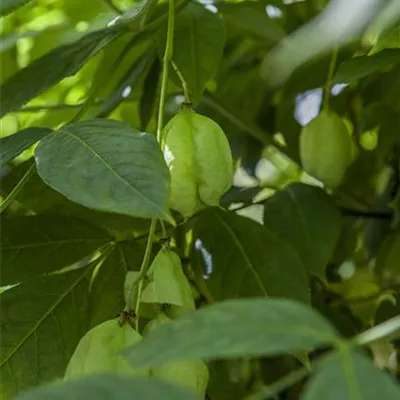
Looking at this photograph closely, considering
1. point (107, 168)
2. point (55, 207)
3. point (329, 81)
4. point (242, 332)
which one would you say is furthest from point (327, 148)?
point (242, 332)

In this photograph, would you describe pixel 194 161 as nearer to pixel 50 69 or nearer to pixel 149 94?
pixel 50 69

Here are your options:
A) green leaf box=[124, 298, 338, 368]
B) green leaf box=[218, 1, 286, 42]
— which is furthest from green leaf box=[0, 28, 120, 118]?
green leaf box=[124, 298, 338, 368]

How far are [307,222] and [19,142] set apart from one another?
26cm

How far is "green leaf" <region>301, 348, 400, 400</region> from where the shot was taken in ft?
0.85

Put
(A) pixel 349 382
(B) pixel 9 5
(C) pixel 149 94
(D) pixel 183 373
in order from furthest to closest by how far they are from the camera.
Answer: (C) pixel 149 94, (B) pixel 9 5, (D) pixel 183 373, (A) pixel 349 382

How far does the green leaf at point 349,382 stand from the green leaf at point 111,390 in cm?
4

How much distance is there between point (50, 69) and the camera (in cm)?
61

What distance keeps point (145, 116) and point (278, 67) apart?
172 mm

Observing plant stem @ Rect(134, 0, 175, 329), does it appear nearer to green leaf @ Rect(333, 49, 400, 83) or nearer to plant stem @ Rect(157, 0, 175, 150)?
plant stem @ Rect(157, 0, 175, 150)

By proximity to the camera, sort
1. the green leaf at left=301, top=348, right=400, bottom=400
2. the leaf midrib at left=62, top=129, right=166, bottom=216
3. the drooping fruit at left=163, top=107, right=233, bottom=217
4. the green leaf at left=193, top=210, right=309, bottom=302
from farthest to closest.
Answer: the green leaf at left=193, top=210, right=309, bottom=302 → the drooping fruit at left=163, top=107, right=233, bottom=217 → the leaf midrib at left=62, top=129, right=166, bottom=216 → the green leaf at left=301, top=348, right=400, bottom=400

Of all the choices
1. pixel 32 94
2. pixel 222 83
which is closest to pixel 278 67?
pixel 222 83

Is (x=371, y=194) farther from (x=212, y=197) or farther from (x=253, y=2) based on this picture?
(x=212, y=197)

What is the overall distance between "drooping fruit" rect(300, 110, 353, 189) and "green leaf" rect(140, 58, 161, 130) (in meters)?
0.12

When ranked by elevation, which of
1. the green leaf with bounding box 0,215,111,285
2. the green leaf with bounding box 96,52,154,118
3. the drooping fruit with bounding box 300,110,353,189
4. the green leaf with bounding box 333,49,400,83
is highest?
the green leaf with bounding box 333,49,400,83
